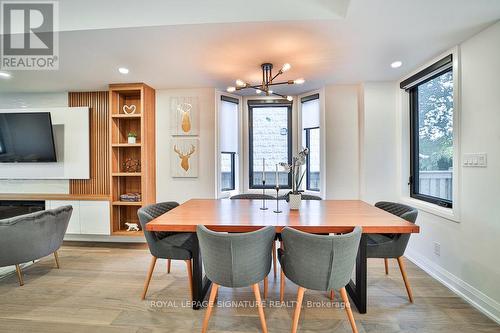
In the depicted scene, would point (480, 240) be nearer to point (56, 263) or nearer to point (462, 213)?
point (462, 213)

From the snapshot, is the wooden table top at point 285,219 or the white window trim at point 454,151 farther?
the white window trim at point 454,151

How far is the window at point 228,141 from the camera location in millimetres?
3765

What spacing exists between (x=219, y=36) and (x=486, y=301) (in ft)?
11.0

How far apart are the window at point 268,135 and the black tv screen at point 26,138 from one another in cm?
329

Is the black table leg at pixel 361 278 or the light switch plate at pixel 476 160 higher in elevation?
the light switch plate at pixel 476 160

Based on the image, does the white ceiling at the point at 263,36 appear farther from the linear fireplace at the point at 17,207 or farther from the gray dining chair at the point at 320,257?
the linear fireplace at the point at 17,207

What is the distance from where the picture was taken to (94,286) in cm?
235

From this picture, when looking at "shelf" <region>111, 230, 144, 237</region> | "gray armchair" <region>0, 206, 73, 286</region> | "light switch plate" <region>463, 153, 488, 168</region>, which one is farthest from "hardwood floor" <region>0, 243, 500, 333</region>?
"light switch plate" <region>463, 153, 488, 168</region>

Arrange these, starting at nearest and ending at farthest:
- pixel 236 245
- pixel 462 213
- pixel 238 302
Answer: pixel 236 245
pixel 238 302
pixel 462 213

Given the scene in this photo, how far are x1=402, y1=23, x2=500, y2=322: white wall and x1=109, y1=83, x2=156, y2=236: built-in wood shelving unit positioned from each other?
3954mm

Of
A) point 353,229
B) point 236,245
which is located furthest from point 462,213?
point 236,245

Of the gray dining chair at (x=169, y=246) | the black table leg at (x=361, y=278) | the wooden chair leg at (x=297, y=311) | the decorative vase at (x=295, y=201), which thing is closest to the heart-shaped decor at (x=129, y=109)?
the gray dining chair at (x=169, y=246)

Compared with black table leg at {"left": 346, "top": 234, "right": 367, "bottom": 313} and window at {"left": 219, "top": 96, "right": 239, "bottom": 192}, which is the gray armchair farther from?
black table leg at {"left": 346, "top": 234, "right": 367, "bottom": 313}

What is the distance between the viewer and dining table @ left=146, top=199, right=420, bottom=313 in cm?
165
